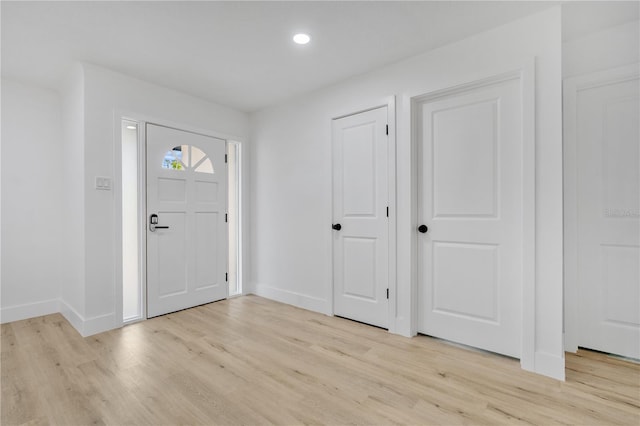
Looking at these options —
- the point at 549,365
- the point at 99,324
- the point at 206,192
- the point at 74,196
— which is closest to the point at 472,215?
the point at 549,365

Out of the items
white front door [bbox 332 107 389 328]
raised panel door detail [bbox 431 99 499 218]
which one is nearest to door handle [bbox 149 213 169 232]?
white front door [bbox 332 107 389 328]

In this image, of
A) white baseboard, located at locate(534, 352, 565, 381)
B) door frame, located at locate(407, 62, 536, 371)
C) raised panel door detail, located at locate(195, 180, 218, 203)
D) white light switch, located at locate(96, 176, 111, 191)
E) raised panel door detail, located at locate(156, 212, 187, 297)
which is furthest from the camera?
raised panel door detail, located at locate(195, 180, 218, 203)

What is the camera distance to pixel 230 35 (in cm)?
239

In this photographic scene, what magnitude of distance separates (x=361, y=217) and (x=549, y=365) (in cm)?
179

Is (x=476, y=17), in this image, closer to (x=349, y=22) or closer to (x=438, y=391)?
(x=349, y=22)

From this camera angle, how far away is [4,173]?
10.2 feet

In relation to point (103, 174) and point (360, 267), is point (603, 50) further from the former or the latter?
point (103, 174)

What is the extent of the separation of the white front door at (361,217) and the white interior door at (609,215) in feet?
4.95

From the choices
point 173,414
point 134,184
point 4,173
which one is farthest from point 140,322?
point 4,173

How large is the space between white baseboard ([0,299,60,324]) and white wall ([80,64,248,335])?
103cm

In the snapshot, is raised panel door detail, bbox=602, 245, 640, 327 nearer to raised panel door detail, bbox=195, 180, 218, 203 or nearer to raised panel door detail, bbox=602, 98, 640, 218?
raised panel door detail, bbox=602, 98, 640, 218

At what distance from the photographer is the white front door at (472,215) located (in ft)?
7.46

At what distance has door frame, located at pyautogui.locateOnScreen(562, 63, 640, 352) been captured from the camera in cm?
243

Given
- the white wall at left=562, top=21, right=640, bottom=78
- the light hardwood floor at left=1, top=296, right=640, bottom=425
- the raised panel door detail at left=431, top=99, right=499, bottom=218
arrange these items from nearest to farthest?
the light hardwood floor at left=1, top=296, right=640, bottom=425, the white wall at left=562, top=21, right=640, bottom=78, the raised panel door detail at left=431, top=99, right=499, bottom=218
